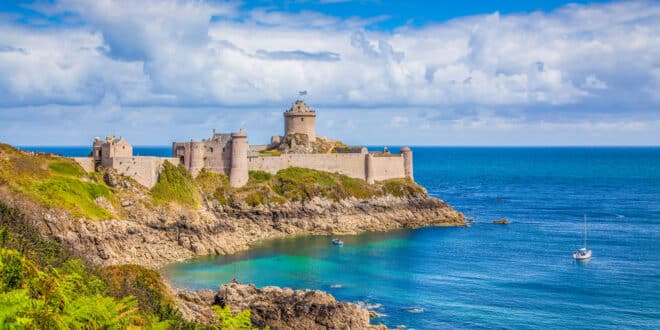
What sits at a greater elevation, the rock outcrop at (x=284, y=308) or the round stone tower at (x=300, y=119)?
the round stone tower at (x=300, y=119)

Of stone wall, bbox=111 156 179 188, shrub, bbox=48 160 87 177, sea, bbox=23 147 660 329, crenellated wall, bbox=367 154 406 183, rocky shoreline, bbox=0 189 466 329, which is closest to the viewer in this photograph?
rocky shoreline, bbox=0 189 466 329

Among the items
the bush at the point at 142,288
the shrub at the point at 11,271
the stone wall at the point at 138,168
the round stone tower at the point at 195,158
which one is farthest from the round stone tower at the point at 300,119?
the shrub at the point at 11,271

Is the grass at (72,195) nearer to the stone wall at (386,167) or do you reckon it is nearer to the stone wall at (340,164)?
the stone wall at (340,164)

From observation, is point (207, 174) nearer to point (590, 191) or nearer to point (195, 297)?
point (195, 297)

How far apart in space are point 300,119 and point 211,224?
30.8 meters

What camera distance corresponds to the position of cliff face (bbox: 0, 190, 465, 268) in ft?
180

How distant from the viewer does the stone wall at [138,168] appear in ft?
223

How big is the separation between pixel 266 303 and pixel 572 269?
101 ft

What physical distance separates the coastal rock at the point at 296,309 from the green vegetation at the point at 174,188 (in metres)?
24.2

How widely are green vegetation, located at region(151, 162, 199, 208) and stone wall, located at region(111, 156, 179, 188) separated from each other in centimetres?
97

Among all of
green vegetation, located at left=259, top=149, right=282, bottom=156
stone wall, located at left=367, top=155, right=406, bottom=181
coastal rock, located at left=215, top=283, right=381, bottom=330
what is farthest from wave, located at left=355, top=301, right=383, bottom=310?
green vegetation, located at left=259, top=149, right=282, bottom=156

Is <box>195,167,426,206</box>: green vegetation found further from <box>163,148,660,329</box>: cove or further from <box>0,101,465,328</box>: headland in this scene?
<box>163,148,660,329</box>: cove

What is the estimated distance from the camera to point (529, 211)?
337ft

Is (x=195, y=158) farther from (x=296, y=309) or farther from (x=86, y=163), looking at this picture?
(x=296, y=309)
